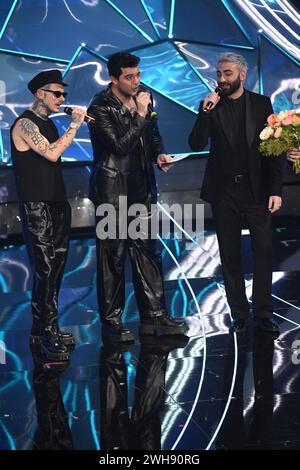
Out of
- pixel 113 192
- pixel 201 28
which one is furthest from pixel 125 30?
pixel 113 192

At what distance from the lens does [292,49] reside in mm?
9875

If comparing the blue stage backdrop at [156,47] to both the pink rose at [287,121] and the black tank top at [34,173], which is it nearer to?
the black tank top at [34,173]

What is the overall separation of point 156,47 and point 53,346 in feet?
19.2

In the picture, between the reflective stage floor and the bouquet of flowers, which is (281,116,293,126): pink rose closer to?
the bouquet of flowers

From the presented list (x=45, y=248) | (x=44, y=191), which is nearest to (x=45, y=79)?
(x=44, y=191)

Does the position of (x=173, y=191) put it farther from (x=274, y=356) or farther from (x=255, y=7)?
(x=274, y=356)

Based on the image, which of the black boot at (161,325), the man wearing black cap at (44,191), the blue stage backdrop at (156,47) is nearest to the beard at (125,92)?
the man wearing black cap at (44,191)

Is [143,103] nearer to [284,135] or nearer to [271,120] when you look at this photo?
[271,120]

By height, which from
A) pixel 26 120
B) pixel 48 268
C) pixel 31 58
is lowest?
pixel 48 268

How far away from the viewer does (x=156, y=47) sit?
34.2 ft

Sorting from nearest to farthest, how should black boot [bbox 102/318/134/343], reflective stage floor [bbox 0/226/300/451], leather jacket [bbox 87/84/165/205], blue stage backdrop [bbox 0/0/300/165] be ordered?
reflective stage floor [bbox 0/226/300/451] < leather jacket [bbox 87/84/165/205] < black boot [bbox 102/318/134/343] < blue stage backdrop [bbox 0/0/300/165]

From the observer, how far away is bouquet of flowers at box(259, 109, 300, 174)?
5281mm

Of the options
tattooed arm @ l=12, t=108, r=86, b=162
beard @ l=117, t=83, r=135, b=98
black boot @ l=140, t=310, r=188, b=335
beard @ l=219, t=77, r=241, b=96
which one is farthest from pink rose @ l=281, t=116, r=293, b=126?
black boot @ l=140, t=310, r=188, b=335

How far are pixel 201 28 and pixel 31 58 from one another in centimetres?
202
